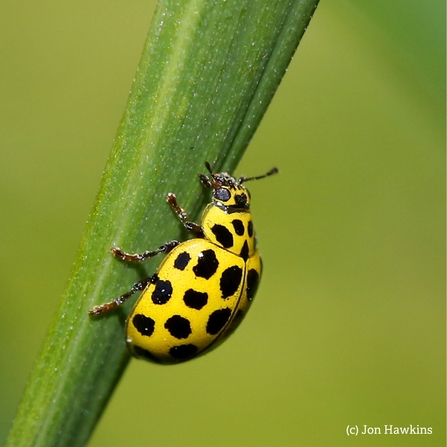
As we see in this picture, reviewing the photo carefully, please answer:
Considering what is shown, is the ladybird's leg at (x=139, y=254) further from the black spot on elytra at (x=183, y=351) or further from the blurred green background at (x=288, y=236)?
the blurred green background at (x=288, y=236)

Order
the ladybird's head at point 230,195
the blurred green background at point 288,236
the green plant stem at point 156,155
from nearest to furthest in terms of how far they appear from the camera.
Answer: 1. the green plant stem at point 156,155
2. the ladybird's head at point 230,195
3. the blurred green background at point 288,236

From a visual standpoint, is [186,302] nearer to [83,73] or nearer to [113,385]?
[113,385]

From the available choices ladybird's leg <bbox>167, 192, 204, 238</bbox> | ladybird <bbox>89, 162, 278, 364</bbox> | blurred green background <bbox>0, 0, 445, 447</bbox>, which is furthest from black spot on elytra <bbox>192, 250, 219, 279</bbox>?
blurred green background <bbox>0, 0, 445, 447</bbox>

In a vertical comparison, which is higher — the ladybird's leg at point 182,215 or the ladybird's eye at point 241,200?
the ladybird's leg at point 182,215

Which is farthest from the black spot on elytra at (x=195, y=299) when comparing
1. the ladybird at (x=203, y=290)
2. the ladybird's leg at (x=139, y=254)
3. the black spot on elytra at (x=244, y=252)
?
the ladybird's leg at (x=139, y=254)

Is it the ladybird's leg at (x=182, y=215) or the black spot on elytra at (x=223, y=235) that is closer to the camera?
the ladybird's leg at (x=182, y=215)

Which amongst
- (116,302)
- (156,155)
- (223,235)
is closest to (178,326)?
(223,235)
